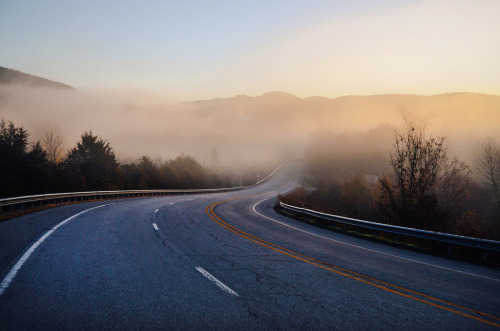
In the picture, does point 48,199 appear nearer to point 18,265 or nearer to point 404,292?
point 18,265

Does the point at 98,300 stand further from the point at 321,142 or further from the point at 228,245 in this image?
the point at 321,142

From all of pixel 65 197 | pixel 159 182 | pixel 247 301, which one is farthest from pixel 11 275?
pixel 159 182

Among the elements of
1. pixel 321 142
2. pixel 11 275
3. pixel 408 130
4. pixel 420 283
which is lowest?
pixel 420 283

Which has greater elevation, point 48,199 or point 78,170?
point 78,170

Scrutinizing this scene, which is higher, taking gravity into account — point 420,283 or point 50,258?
point 50,258

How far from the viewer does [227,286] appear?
18.6 ft

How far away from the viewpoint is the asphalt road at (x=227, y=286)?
4.30 m

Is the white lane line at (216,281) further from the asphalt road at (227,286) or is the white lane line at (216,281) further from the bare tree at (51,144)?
the bare tree at (51,144)

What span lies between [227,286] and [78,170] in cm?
5409

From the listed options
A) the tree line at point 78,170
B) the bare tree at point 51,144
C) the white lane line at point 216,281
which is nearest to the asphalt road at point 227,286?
the white lane line at point 216,281

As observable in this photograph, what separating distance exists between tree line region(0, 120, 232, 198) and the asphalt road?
31473 millimetres

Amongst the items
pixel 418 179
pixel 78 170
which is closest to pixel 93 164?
pixel 78 170

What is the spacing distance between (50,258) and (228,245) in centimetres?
496

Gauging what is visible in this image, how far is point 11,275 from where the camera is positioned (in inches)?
223
